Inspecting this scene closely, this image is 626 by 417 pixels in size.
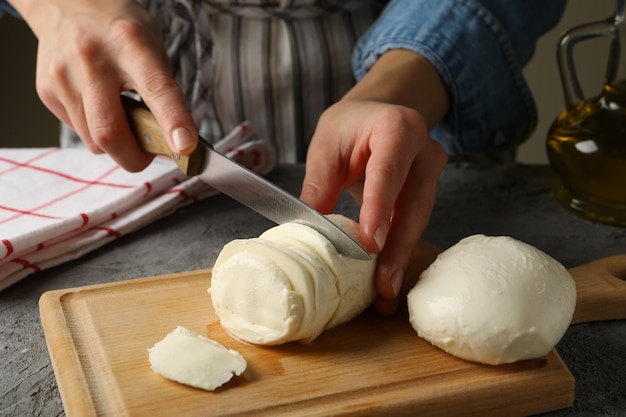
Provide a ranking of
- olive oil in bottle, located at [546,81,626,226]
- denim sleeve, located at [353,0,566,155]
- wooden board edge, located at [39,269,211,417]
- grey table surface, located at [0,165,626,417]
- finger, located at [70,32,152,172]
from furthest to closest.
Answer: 1. denim sleeve, located at [353,0,566,155]
2. olive oil in bottle, located at [546,81,626,226]
3. finger, located at [70,32,152,172]
4. grey table surface, located at [0,165,626,417]
5. wooden board edge, located at [39,269,211,417]

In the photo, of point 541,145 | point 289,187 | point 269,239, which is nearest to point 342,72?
point 289,187

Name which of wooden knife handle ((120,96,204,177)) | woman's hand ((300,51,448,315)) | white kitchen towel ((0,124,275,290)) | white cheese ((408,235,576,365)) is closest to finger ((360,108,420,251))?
woman's hand ((300,51,448,315))

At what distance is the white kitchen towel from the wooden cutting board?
0.71ft

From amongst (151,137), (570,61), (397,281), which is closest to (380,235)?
(397,281)

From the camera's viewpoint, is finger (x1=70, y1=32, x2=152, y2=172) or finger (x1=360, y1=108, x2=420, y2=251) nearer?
finger (x1=360, y1=108, x2=420, y2=251)

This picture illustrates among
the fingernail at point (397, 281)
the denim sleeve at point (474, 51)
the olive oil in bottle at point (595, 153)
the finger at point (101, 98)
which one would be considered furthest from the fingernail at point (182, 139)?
the olive oil in bottle at point (595, 153)

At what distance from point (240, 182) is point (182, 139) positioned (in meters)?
0.12

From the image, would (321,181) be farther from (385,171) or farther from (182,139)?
Result: (182,139)

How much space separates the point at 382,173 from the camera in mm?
1241

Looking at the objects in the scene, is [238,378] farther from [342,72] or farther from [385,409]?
[342,72]

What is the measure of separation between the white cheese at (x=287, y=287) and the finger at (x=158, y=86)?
8.2 inches

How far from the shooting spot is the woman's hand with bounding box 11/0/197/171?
130cm

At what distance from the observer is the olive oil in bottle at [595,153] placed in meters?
1.53

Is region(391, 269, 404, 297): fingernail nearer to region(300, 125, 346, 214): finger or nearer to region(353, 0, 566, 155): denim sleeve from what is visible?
region(300, 125, 346, 214): finger
